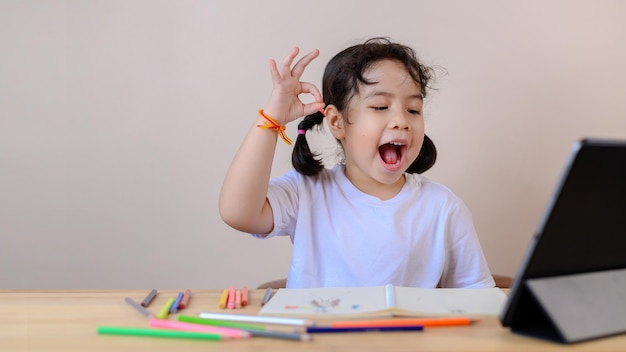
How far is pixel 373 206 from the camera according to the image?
122 cm

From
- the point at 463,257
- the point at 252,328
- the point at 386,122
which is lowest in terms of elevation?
the point at 463,257

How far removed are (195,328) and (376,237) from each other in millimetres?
567

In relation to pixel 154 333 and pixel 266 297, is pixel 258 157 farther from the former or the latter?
pixel 154 333

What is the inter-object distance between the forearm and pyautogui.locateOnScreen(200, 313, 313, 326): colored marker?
0.36m

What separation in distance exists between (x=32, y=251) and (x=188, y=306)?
98 centimetres

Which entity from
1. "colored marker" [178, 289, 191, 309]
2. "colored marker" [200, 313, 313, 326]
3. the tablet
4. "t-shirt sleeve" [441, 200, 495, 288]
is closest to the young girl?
"t-shirt sleeve" [441, 200, 495, 288]

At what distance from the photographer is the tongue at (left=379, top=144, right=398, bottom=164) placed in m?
1.23

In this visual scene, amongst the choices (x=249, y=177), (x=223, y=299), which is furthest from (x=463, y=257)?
(x=223, y=299)

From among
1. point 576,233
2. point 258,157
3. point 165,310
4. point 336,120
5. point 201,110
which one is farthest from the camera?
point 201,110

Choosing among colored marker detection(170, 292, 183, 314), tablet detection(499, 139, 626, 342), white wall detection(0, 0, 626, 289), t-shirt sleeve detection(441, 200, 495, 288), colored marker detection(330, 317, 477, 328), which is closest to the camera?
tablet detection(499, 139, 626, 342)

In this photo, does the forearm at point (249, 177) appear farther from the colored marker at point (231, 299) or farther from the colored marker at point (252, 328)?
the colored marker at point (252, 328)

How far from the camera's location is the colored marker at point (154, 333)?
64cm

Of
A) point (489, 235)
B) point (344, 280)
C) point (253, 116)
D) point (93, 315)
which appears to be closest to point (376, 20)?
point (253, 116)

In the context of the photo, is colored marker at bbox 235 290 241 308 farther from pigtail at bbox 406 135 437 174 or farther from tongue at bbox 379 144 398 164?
pigtail at bbox 406 135 437 174
